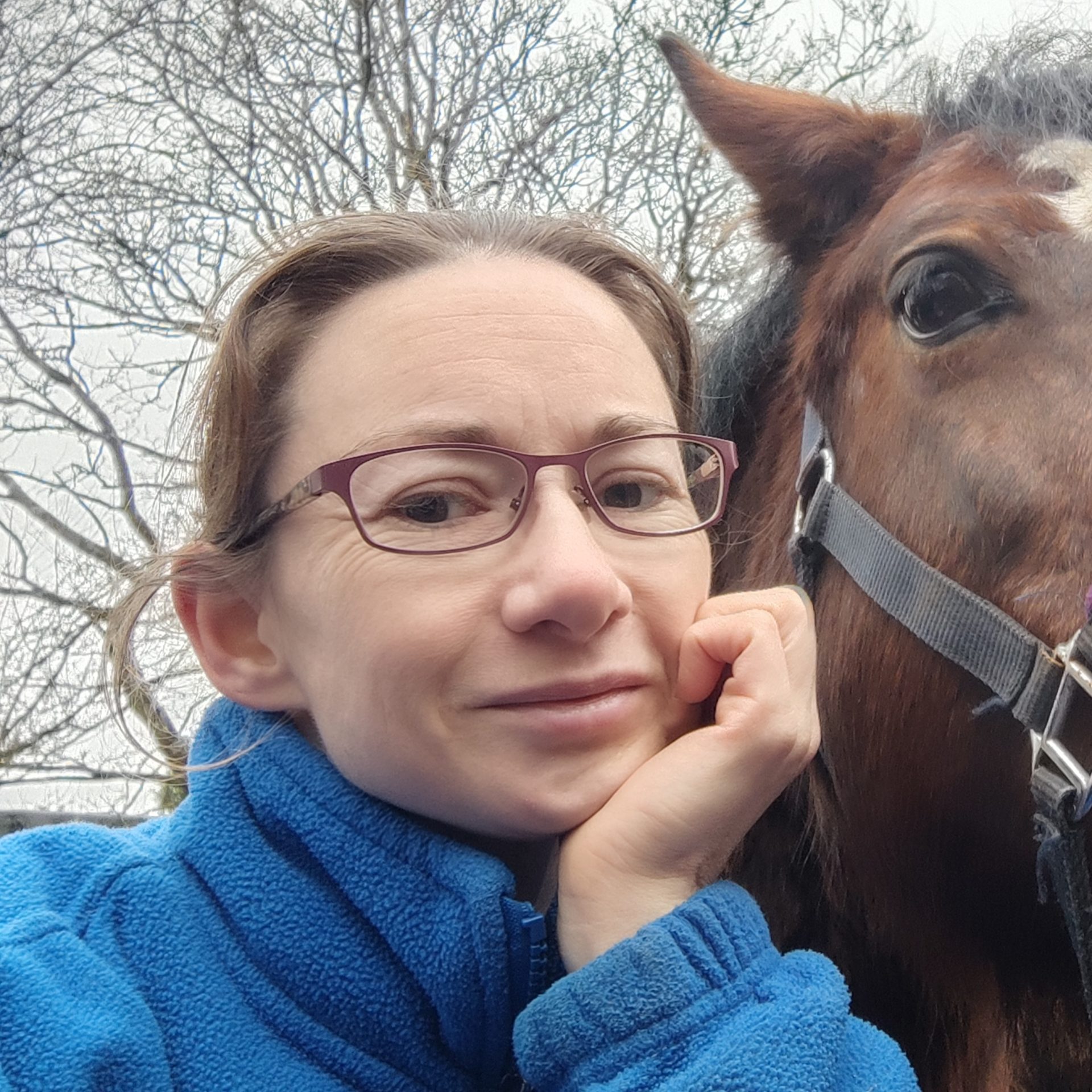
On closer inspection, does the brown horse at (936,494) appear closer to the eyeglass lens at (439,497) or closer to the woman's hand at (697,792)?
the woman's hand at (697,792)

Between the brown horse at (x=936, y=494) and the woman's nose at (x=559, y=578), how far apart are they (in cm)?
49

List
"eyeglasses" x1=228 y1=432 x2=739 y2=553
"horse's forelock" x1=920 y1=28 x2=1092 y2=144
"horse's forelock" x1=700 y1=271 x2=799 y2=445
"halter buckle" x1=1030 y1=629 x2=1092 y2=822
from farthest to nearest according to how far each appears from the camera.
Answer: "horse's forelock" x1=700 y1=271 x2=799 y2=445, "horse's forelock" x1=920 y1=28 x2=1092 y2=144, "halter buckle" x1=1030 y1=629 x2=1092 y2=822, "eyeglasses" x1=228 y1=432 x2=739 y2=553

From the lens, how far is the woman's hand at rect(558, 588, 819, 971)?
735 millimetres

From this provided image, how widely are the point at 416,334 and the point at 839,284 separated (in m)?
0.71

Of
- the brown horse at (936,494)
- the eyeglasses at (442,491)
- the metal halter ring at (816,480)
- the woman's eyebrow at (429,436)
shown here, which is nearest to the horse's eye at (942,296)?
the brown horse at (936,494)

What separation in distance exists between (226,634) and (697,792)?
492 millimetres

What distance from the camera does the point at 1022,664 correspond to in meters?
0.96

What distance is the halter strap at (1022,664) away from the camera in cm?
91

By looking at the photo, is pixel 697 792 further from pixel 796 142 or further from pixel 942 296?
pixel 796 142

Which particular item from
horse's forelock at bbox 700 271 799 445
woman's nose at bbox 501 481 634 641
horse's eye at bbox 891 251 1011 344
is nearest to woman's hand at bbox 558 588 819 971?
woman's nose at bbox 501 481 634 641

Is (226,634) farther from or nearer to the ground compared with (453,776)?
farther from the ground

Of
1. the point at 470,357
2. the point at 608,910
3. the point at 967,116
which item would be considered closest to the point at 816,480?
the point at 967,116

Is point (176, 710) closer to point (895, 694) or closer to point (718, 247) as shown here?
point (718, 247)

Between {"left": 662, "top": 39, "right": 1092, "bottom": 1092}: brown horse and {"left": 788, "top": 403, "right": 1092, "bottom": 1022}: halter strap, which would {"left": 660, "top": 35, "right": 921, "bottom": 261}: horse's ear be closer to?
{"left": 662, "top": 39, "right": 1092, "bottom": 1092}: brown horse
